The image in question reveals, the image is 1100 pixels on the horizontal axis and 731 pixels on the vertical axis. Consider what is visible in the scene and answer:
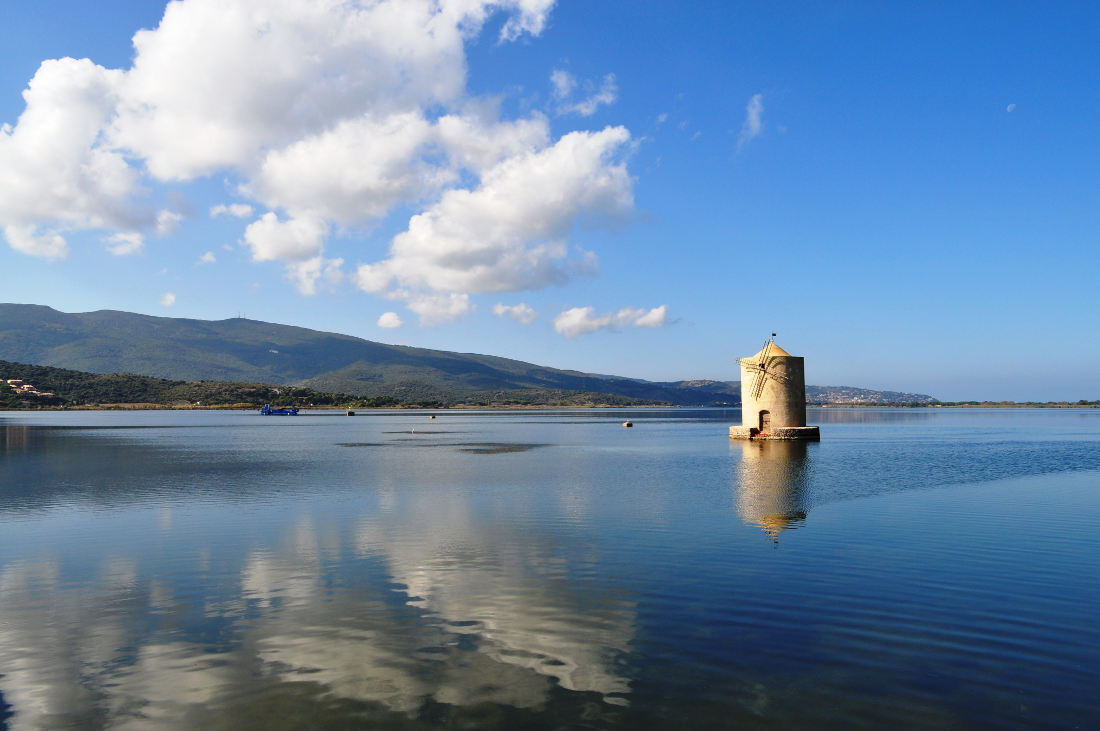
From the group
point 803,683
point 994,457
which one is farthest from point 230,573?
point 994,457

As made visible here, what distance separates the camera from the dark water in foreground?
8391 mm

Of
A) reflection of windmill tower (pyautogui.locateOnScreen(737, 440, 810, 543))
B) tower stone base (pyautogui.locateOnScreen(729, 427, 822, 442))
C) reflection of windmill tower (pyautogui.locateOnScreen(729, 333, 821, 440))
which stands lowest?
reflection of windmill tower (pyautogui.locateOnScreen(737, 440, 810, 543))

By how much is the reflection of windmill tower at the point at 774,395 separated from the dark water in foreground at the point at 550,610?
31782mm

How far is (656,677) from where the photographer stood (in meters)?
9.16

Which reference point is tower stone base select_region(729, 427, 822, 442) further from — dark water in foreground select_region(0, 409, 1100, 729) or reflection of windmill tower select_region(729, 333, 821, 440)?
dark water in foreground select_region(0, 409, 1100, 729)

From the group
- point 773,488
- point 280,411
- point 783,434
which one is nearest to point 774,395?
point 783,434

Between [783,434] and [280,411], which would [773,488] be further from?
[280,411]

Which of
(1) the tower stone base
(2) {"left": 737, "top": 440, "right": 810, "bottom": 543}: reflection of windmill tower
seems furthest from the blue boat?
(2) {"left": 737, "top": 440, "right": 810, "bottom": 543}: reflection of windmill tower

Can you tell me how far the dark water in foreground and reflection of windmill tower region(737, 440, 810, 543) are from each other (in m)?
0.27

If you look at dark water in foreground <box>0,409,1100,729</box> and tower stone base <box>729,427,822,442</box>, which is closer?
dark water in foreground <box>0,409,1100,729</box>

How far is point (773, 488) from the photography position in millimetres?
30281

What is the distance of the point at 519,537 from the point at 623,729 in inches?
460

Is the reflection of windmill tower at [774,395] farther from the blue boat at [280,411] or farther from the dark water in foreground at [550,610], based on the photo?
the blue boat at [280,411]

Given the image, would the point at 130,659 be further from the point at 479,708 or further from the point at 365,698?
the point at 479,708
